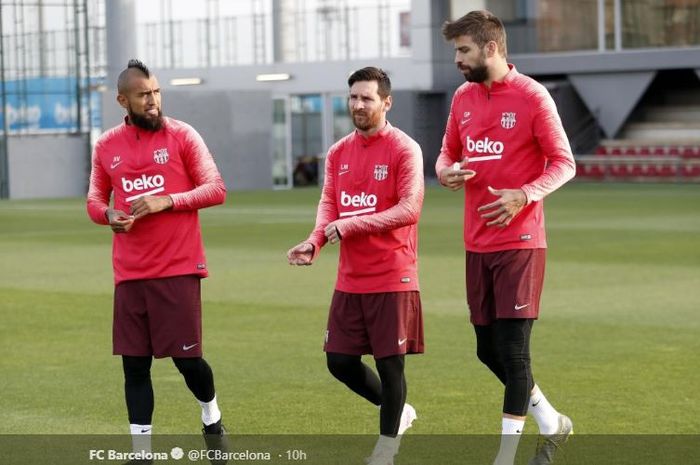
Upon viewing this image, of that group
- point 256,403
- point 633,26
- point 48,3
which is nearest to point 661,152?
point 633,26

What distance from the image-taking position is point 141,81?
7.39 m

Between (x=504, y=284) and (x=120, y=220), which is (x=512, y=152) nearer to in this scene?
(x=504, y=284)

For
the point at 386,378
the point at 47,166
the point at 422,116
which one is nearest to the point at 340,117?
the point at 422,116

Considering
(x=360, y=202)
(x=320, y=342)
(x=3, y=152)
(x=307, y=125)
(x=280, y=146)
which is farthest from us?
(x=307, y=125)

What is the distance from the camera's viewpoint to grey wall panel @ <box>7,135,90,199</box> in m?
45.7

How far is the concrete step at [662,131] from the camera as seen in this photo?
48.8 meters

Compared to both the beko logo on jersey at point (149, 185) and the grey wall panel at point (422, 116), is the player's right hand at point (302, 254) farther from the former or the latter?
the grey wall panel at point (422, 116)

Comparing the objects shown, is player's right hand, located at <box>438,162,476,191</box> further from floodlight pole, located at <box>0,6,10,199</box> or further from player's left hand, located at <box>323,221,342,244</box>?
floodlight pole, located at <box>0,6,10,199</box>

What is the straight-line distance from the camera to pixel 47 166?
46375mm

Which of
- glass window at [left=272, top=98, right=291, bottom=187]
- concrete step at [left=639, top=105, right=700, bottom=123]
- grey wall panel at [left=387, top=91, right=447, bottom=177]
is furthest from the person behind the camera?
concrete step at [left=639, top=105, right=700, bottom=123]

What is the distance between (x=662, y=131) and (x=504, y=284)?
144 ft

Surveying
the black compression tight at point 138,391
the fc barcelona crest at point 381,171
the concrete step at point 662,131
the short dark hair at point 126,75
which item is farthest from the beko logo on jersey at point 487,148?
the concrete step at point 662,131

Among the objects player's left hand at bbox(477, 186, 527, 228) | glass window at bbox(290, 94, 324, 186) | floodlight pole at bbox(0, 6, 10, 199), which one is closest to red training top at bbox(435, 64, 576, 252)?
player's left hand at bbox(477, 186, 527, 228)

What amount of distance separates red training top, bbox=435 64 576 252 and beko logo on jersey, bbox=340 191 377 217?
35 cm
